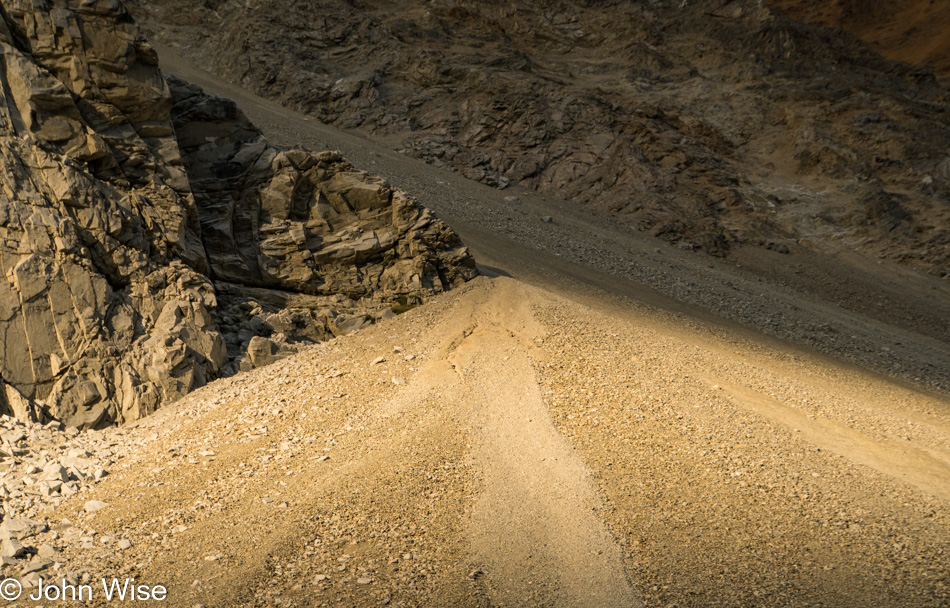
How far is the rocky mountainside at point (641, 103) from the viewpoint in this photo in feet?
88.2

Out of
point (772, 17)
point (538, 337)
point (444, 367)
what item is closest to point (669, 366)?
point (538, 337)

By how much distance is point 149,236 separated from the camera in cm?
990

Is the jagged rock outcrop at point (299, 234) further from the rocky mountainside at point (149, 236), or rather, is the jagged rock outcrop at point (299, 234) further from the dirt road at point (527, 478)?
the dirt road at point (527, 478)

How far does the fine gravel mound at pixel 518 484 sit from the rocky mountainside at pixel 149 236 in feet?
2.76

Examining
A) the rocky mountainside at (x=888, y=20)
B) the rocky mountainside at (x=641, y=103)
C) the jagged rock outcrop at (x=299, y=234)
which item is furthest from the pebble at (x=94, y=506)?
the rocky mountainside at (x=888, y=20)

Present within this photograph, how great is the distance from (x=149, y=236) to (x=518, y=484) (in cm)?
634

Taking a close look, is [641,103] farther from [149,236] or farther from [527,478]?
[527,478]

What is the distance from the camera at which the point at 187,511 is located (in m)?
6.77

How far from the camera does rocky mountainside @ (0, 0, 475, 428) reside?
861cm

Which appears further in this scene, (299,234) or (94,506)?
(299,234)

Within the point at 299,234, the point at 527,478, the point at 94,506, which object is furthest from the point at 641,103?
the point at 94,506

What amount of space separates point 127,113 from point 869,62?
127 feet

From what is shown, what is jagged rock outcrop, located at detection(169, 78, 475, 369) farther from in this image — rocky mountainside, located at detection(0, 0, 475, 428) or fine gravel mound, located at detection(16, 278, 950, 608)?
fine gravel mound, located at detection(16, 278, 950, 608)

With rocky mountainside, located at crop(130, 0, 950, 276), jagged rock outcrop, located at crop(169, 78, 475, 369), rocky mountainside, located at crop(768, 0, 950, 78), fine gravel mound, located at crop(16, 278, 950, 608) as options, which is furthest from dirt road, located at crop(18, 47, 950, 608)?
rocky mountainside, located at crop(768, 0, 950, 78)
